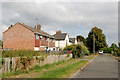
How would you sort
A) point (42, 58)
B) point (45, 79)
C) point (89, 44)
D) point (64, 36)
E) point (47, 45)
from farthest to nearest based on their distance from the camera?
point (89, 44) < point (64, 36) < point (47, 45) < point (42, 58) < point (45, 79)

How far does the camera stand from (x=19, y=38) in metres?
29.7

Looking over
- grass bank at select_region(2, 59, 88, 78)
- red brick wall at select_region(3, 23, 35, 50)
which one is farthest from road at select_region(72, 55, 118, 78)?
red brick wall at select_region(3, 23, 35, 50)

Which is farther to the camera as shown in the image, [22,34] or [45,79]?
[22,34]

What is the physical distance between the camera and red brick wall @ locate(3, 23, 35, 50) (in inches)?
1145

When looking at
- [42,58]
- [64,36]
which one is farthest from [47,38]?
[42,58]

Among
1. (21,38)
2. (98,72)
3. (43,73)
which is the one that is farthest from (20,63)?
(21,38)

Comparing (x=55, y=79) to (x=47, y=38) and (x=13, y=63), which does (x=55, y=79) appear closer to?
(x=13, y=63)

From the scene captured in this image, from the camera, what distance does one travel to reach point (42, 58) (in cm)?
1392

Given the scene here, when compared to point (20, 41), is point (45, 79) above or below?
below

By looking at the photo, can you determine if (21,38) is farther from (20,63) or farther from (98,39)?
(98,39)

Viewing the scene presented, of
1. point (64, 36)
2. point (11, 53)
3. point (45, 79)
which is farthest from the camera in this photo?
point (64, 36)

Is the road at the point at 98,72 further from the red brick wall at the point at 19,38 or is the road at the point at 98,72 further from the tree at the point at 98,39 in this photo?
the tree at the point at 98,39

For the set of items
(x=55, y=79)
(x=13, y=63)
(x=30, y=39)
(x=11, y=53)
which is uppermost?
(x=30, y=39)

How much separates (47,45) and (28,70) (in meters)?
24.6
